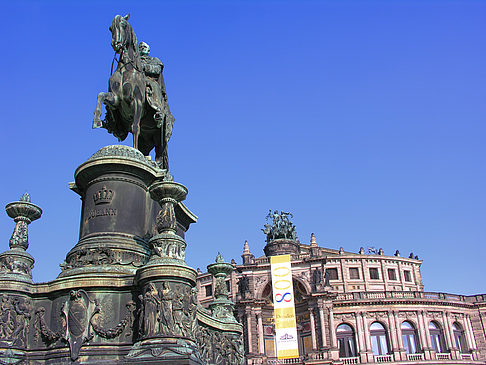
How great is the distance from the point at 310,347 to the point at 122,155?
45.0m

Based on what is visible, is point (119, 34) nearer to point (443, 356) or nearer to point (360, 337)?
point (360, 337)

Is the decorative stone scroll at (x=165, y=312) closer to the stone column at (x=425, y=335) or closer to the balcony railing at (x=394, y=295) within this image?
the balcony railing at (x=394, y=295)

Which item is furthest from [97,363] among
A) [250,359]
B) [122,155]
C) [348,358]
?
[348,358]

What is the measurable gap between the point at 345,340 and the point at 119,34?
48.3 meters

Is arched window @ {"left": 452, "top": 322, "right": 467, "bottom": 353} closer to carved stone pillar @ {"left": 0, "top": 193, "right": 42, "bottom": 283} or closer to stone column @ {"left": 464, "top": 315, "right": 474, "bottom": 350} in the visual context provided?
stone column @ {"left": 464, "top": 315, "right": 474, "bottom": 350}

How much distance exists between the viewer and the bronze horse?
9375 mm

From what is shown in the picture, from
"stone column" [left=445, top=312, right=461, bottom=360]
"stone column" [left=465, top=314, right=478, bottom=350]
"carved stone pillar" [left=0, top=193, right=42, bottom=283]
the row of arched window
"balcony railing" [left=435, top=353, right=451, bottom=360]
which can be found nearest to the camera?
"carved stone pillar" [left=0, top=193, right=42, bottom=283]

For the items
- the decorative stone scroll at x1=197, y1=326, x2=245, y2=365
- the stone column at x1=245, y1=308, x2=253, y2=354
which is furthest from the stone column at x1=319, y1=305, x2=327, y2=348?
the decorative stone scroll at x1=197, y1=326, x2=245, y2=365

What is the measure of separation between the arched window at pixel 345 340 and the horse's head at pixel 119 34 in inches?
1871

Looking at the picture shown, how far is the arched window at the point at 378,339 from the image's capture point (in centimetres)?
5084

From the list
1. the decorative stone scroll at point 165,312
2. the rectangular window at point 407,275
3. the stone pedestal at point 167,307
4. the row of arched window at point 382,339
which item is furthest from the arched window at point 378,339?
the decorative stone scroll at point 165,312

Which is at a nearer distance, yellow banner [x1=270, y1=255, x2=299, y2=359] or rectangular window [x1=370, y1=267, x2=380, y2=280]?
yellow banner [x1=270, y1=255, x2=299, y2=359]

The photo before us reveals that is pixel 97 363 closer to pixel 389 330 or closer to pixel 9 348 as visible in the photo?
pixel 9 348

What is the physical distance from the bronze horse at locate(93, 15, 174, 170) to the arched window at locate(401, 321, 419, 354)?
4888cm
